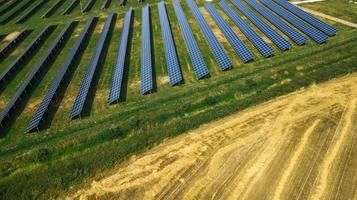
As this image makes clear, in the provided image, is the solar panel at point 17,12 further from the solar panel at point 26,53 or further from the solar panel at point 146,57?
the solar panel at point 146,57

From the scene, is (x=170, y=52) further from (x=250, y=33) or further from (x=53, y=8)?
(x=53, y=8)

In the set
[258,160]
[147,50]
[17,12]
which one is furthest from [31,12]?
[258,160]

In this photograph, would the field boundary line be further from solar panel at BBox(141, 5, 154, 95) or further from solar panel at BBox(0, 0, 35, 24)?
solar panel at BBox(0, 0, 35, 24)

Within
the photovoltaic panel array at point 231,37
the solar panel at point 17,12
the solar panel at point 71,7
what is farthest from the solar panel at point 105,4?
the photovoltaic panel array at point 231,37

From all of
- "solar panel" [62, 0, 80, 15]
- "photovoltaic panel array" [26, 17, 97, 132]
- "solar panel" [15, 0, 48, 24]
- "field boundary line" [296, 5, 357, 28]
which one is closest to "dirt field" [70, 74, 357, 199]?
"photovoltaic panel array" [26, 17, 97, 132]

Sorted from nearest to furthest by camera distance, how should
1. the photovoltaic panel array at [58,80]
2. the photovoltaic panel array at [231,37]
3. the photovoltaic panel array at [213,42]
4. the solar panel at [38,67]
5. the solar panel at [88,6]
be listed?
the photovoltaic panel array at [58,80], the solar panel at [38,67], the photovoltaic panel array at [213,42], the photovoltaic panel array at [231,37], the solar panel at [88,6]

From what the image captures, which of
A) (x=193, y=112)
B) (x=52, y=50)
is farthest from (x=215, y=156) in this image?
(x=52, y=50)
